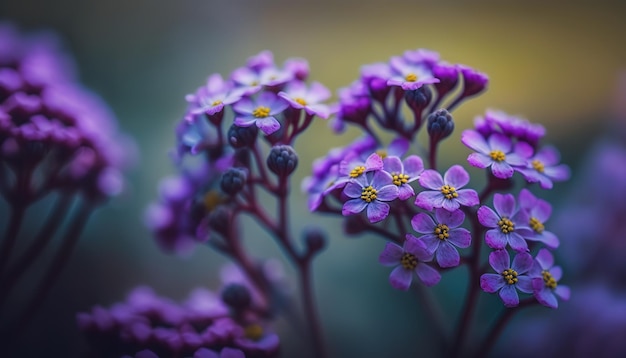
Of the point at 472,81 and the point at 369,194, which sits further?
the point at 472,81

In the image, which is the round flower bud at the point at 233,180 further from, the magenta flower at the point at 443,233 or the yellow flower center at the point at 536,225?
the yellow flower center at the point at 536,225

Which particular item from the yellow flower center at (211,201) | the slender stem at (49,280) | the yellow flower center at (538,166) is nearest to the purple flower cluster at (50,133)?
the slender stem at (49,280)

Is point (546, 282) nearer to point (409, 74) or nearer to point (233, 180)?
point (409, 74)

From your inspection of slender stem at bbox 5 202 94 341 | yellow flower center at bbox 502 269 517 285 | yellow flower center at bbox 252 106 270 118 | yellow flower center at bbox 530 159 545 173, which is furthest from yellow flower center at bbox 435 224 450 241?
slender stem at bbox 5 202 94 341

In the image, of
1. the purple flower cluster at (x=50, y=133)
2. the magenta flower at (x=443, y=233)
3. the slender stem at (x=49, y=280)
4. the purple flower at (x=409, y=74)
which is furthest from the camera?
the slender stem at (x=49, y=280)

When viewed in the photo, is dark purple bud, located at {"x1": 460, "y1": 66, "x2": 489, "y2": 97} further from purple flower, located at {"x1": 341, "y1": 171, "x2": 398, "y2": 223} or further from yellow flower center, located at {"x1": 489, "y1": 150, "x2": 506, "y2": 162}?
purple flower, located at {"x1": 341, "y1": 171, "x2": 398, "y2": 223}

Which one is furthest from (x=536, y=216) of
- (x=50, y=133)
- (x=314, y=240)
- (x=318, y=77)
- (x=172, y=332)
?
(x=318, y=77)

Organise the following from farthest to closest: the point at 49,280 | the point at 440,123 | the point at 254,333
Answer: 1. the point at 49,280
2. the point at 254,333
3. the point at 440,123
